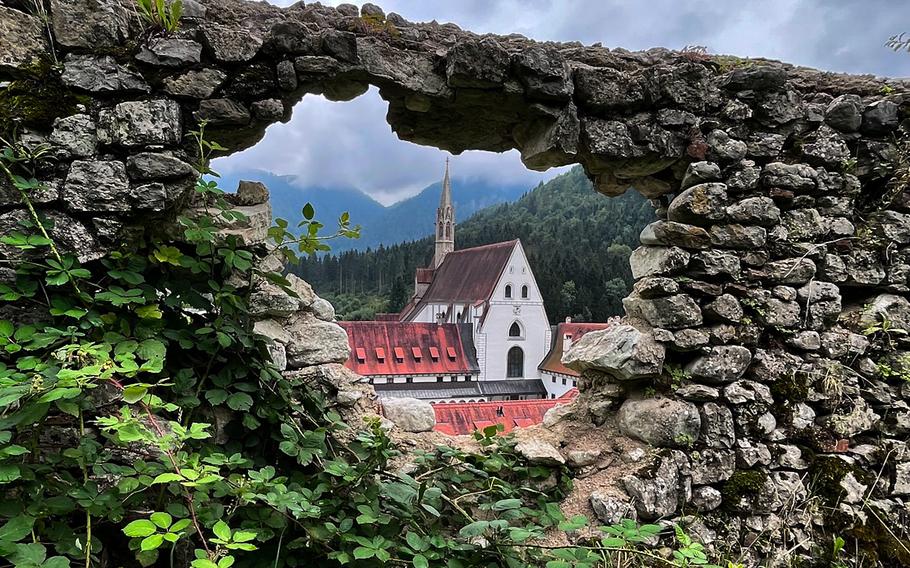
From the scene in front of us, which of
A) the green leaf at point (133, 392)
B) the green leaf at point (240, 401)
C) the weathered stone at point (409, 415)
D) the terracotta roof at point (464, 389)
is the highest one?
the green leaf at point (133, 392)

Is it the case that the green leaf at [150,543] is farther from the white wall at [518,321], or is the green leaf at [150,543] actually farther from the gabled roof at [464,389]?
the white wall at [518,321]

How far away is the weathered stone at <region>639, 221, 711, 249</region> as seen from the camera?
2.83m

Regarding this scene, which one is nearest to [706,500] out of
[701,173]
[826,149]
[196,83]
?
[701,173]

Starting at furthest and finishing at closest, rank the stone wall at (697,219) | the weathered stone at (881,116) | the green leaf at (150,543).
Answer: the weathered stone at (881,116) < the stone wall at (697,219) < the green leaf at (150,543)

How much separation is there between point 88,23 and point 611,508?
10.3 feet

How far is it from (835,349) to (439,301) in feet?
119

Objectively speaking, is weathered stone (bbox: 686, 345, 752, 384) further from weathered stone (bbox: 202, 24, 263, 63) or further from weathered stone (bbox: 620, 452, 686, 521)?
weathered stone (bbox: 202, 24, 263, 63)

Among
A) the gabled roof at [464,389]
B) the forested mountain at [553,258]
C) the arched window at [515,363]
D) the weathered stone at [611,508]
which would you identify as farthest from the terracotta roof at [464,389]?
the weathered stone at [611,508]

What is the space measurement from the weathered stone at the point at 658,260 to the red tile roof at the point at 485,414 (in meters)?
3.11

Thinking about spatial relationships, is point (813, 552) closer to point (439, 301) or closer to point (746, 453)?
point (746, 453)

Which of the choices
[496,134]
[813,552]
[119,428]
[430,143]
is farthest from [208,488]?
[813,552]

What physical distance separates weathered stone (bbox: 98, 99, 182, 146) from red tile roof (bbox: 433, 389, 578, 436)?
4260 millimetres

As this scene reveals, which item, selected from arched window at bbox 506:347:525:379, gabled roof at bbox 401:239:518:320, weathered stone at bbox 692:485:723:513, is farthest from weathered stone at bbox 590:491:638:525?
gabled roof at bbox 401:239:518:320

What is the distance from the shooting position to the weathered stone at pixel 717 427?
2.73m
